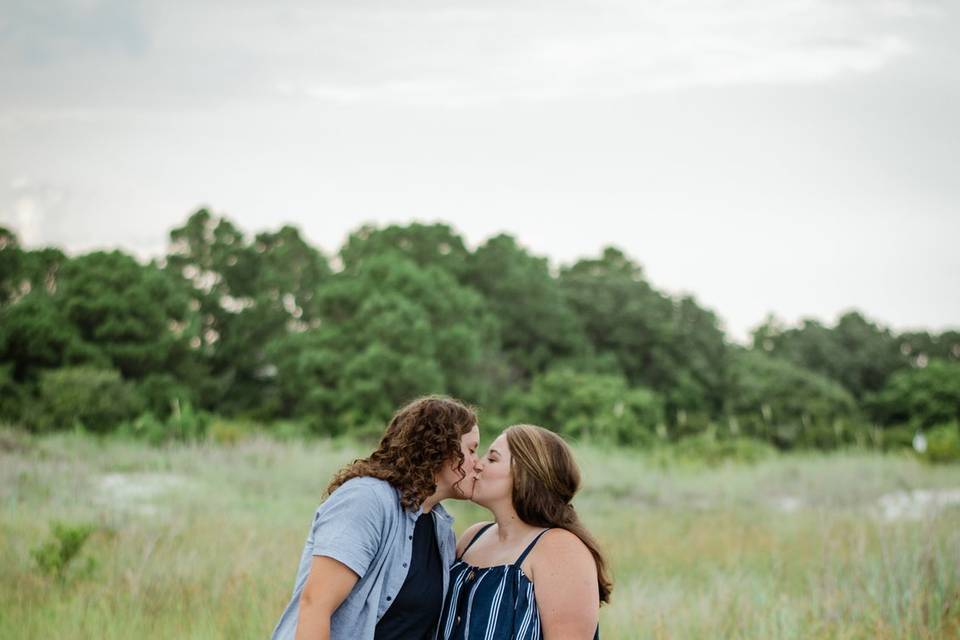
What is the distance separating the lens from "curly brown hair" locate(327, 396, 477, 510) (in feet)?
10.2

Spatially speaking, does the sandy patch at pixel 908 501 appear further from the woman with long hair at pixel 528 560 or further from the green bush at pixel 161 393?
the green bush at pixel 161 393

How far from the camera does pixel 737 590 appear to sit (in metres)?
6.77

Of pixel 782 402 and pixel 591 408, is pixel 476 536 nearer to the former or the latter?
pixel 591 408

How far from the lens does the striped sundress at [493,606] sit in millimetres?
3219

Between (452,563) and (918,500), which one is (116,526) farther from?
(918,500)

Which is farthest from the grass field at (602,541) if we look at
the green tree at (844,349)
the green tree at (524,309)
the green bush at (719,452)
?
the green tree at (844,349)

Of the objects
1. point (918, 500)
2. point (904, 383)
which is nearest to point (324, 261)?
point (918, 500)

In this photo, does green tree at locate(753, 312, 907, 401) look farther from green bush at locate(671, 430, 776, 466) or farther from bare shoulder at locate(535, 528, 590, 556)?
bare shoulder at locate(535, 528, 590, 556)

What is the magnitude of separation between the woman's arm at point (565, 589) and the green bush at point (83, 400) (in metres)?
22.6

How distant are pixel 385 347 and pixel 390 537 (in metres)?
25.1

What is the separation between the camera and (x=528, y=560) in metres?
3.31

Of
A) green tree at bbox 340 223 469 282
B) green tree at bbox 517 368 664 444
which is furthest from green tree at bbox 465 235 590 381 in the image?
green tree at bbox 517 368 664 444

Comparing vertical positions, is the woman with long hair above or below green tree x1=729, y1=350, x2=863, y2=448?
above

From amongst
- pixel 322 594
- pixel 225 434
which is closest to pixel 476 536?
pixel 322 594
